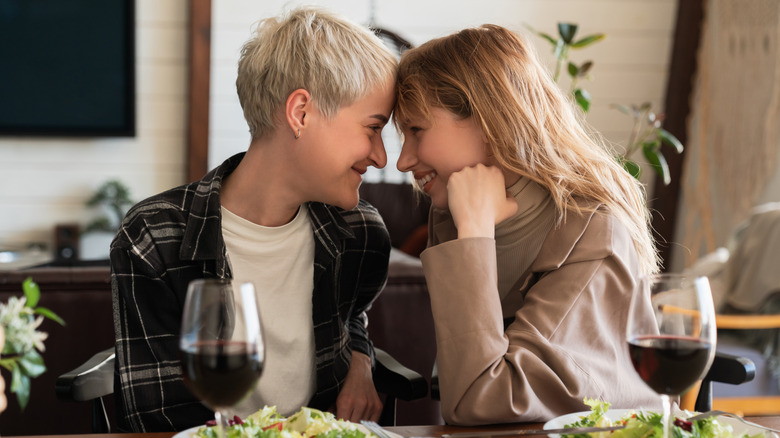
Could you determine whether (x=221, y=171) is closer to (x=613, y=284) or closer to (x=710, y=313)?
(x=613, y=284)

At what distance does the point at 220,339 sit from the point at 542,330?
580 mm

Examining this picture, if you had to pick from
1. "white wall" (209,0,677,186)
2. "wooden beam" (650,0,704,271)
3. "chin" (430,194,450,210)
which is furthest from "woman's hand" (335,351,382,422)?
"wooden beam" (650,0,704,271)

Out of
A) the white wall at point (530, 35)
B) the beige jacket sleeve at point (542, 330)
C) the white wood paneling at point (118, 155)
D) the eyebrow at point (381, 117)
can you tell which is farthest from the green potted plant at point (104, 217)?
the beige jacket sleeve at point (542, 330)

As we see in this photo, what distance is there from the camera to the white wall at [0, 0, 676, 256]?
466 cm

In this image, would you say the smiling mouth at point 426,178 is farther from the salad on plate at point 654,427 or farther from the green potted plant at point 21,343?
the green potted plant at point 21,343

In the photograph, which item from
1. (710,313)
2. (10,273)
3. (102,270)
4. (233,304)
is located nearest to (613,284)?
(710,313)

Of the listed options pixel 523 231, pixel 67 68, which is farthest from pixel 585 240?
pixel 67 68

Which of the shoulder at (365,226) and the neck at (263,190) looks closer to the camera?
the neck at (263,190)

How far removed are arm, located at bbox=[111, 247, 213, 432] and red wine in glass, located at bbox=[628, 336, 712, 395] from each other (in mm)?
785

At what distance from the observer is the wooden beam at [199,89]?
4.57m

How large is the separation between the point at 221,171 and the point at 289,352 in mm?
355

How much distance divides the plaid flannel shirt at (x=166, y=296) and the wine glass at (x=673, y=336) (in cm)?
78

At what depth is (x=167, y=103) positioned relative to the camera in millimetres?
4762

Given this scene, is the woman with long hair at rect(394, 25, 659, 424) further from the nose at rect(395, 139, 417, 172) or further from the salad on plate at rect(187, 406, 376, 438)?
the salad on plate at rect(187, 406, 376, 438)
